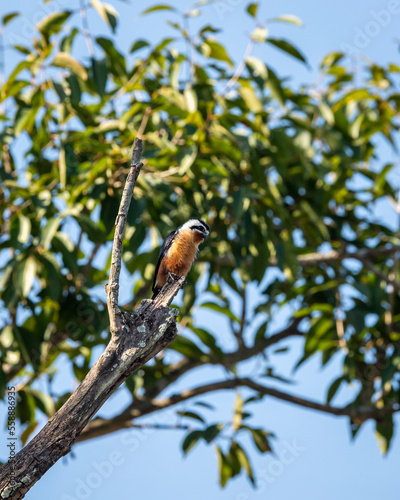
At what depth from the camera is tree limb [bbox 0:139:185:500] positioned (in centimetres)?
243

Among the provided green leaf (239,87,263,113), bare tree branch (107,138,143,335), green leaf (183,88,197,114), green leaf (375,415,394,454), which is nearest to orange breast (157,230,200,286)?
green leaf (183,88,197,114)

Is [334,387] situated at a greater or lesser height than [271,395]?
lesser

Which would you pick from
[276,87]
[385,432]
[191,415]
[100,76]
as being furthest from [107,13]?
[385,432]

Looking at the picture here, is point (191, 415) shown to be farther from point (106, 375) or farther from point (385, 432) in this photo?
point (106, 375)

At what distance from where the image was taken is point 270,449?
642 cm

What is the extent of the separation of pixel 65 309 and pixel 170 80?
1.95 m

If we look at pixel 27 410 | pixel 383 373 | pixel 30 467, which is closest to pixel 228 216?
pixel 383 373

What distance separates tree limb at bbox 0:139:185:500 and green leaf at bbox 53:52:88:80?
2.68 meters

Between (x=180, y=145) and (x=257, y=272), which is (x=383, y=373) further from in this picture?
(x=180, y=145)

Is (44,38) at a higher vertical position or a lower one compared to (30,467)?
higher

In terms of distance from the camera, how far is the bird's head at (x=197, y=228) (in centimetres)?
509

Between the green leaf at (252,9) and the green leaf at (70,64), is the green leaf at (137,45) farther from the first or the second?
the green leaf at (252,9)

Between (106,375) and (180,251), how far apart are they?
7.37 ft

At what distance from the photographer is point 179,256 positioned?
4.82m
